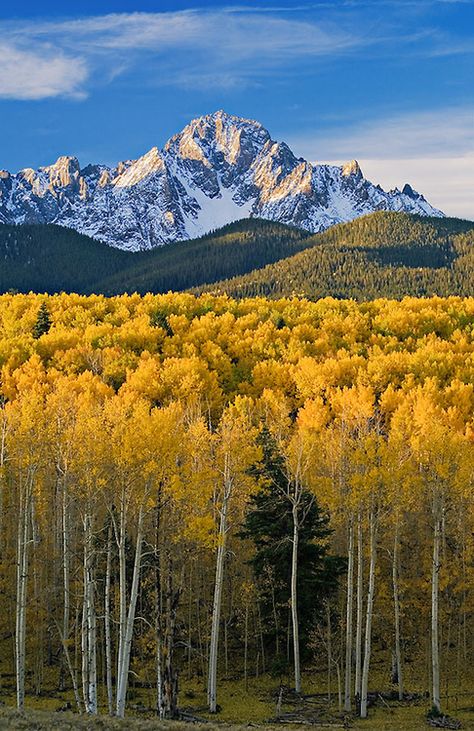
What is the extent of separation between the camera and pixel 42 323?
99.9 m

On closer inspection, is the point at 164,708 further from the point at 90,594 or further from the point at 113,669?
the point at 113,669

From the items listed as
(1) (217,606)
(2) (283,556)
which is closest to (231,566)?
(2) (283,556)

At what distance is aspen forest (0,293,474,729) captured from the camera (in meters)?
29.7

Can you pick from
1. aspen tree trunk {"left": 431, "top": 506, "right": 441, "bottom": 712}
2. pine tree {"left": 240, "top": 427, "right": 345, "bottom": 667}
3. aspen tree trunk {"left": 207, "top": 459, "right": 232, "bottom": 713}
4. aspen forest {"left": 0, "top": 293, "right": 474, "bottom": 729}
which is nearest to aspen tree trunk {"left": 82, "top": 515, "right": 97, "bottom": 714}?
aspen forest {"left": 0, "top": 293, "right": 474, "bottom": 729}

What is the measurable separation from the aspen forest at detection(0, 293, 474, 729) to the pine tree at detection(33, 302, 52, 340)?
5048 centimetres

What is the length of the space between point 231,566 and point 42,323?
2537 inches

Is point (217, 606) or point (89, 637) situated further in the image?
point (217, 606)

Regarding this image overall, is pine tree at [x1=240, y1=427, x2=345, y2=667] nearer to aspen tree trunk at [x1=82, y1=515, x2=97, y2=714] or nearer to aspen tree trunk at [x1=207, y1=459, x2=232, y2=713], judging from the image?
aspen tree trunk at [x1=207, y1=459, x2=232, y2=713]

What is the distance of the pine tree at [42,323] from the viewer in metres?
98.9

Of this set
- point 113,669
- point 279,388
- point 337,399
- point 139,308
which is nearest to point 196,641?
point 113,669

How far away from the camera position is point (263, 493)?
38312 millimetres

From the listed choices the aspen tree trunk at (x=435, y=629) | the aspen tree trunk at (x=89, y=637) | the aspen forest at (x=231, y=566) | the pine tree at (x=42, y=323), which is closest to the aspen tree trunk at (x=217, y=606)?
the aspen forest at (x=231, y=566)

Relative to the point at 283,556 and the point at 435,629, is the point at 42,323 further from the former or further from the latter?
the point at 435,629

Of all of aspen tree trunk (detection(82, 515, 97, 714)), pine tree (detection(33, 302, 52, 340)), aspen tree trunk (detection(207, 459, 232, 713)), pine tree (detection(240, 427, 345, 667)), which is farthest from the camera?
pine tree (detection(33, 302, 52, 340))
